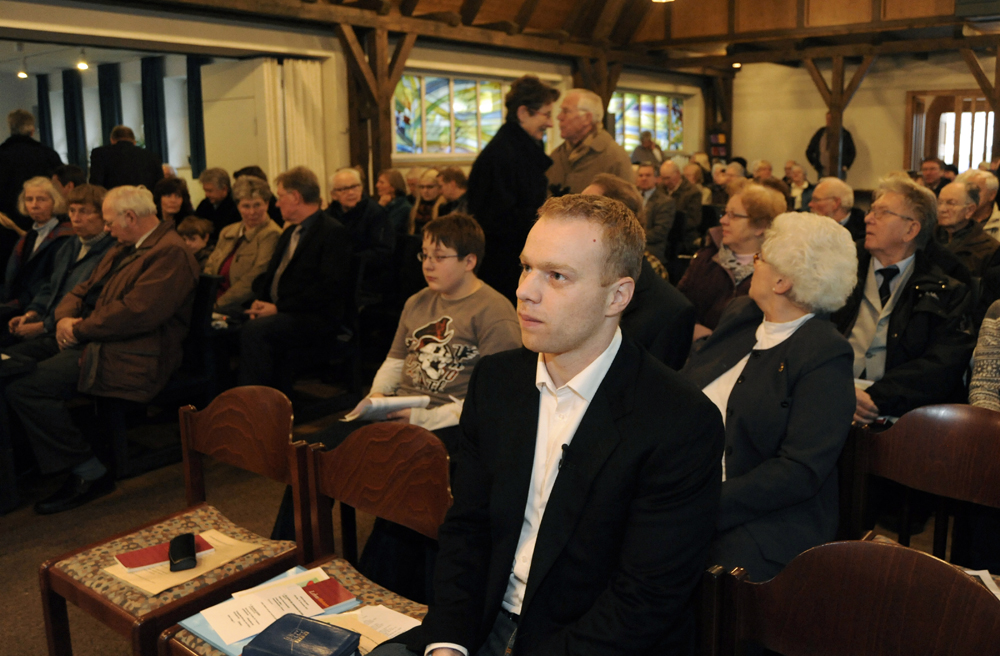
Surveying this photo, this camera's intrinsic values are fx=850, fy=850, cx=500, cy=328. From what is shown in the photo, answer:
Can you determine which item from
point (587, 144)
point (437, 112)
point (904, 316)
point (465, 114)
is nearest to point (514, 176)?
point (587, 144)

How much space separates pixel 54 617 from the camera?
2154 millimetres

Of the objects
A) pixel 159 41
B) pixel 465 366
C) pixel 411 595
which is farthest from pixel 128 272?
pixel 159 41

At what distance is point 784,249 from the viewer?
2232 millimetres

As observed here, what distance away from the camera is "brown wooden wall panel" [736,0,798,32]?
12508mm

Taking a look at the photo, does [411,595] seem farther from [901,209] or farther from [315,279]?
[315,279]

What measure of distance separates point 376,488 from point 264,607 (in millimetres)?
358

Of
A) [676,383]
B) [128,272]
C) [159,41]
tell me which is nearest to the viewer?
[676,383]

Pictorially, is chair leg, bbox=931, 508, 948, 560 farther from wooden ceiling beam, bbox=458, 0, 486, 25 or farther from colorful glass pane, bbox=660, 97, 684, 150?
colorful glass pane, bbox=660, 97, 684, 150

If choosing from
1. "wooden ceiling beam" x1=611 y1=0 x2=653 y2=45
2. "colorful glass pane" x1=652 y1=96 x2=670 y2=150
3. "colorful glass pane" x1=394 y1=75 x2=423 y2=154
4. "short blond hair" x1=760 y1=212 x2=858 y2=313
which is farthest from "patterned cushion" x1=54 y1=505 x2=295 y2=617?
"colorful glass pane" x1=652 y1=96 x2=670 y2=150

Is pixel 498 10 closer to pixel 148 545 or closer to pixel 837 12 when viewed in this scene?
pixel 837 12

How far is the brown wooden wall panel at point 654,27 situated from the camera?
1284 centimetres

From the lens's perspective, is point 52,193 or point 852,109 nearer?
point 52,193

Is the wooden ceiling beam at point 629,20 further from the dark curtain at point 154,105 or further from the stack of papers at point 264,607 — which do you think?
the stack of papers at point 264,607

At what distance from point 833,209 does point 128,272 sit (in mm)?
4092
